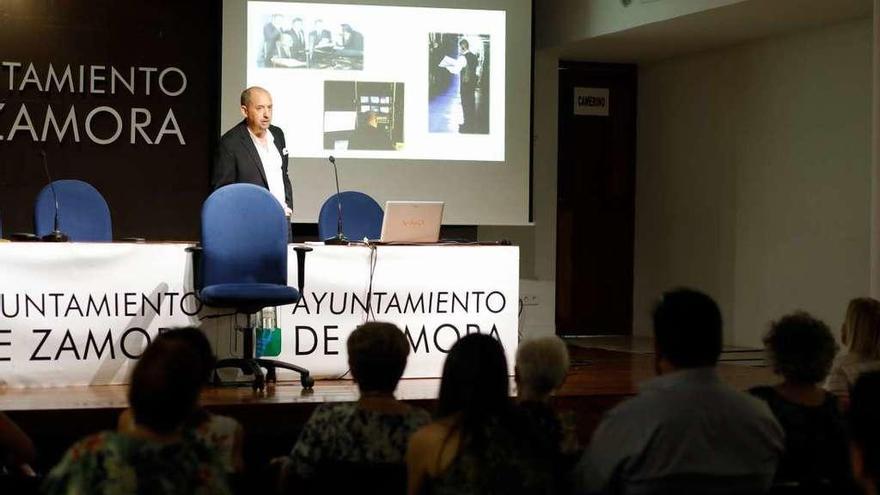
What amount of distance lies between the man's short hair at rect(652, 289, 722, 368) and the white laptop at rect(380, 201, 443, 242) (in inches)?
122

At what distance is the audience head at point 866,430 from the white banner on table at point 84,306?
368 centimetres

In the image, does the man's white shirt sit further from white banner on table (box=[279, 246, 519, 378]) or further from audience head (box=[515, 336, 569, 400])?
audience head (box=[515, 336, 569, 400])

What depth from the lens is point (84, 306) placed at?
17.3 ft

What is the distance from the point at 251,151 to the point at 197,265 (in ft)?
2.82

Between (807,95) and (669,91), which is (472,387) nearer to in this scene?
(807,95)

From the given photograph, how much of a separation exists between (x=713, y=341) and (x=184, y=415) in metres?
1.15

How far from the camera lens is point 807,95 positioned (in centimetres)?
Result: 815

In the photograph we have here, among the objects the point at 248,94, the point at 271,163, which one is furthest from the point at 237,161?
the point at 248,94

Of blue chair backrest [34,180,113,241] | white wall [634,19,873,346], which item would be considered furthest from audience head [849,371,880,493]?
white wall [634,19,873,346]

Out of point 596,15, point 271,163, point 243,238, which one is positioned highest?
point 596,15

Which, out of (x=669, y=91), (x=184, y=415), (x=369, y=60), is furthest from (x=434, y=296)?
(x=669, y=91)

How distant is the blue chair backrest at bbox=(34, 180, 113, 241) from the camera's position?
669 cm

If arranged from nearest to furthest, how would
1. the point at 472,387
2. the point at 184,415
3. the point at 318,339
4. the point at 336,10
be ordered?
the point at 184,415, the point at 472,387, the point at 318,339, the point at 336,10

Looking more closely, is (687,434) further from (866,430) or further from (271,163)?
(271,163)
